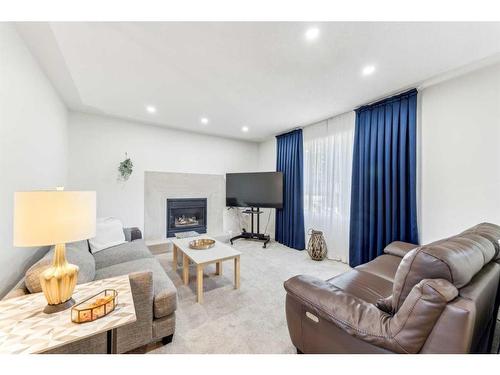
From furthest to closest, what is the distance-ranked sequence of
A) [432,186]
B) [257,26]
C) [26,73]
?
[432,186] < [26,73] < [257,26]

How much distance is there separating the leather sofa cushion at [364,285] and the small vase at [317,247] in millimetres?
1453

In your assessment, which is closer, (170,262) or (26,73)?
(26,73)

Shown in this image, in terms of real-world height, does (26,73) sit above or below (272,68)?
below

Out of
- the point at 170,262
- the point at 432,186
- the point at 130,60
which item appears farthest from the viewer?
the point at 170,262

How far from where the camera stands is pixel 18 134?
1554 mm

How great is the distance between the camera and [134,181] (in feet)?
12.1

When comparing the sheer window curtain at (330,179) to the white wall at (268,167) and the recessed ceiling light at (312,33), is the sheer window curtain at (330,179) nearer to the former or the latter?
the white wall at (268,167)

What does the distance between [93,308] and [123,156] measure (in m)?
3.26

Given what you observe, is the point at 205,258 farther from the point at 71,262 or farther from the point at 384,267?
the point at 384,267

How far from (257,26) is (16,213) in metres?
1.86

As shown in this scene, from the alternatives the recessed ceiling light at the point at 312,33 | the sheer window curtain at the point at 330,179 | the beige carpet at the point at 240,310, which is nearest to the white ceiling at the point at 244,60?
the recessed ceiling light at the point at 312,33

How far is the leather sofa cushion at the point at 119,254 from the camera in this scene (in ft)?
7.08
